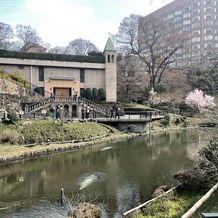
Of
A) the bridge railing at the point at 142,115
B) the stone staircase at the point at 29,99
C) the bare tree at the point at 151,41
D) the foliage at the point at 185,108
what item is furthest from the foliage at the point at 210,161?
the bare tree at the point at 151,41

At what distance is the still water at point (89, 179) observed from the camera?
1159 centimetres

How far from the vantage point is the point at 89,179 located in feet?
50.4

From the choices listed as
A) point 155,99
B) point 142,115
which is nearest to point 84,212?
point 142,115

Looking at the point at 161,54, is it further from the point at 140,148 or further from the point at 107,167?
the point at 107,167

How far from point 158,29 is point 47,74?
2264 centimetres

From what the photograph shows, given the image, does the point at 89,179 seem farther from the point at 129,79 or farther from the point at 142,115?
Answer: the point at 129,79

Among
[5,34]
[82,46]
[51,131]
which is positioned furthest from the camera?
[82,46]

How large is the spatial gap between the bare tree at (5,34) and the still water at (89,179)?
143ft

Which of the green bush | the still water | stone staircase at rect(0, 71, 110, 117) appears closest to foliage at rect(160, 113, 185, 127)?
→ stone staircase at rect(0, 71, 110, 117)

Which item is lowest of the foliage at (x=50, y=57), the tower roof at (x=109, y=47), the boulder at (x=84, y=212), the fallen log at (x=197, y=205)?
the boulder at (x=84, y=212)

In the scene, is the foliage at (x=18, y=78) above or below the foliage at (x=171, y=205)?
above

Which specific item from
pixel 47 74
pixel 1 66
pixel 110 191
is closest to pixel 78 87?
pixel 47 74

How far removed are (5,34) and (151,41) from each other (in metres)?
29.3

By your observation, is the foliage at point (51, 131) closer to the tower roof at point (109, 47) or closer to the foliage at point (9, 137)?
the foliage at point (9, 137)
